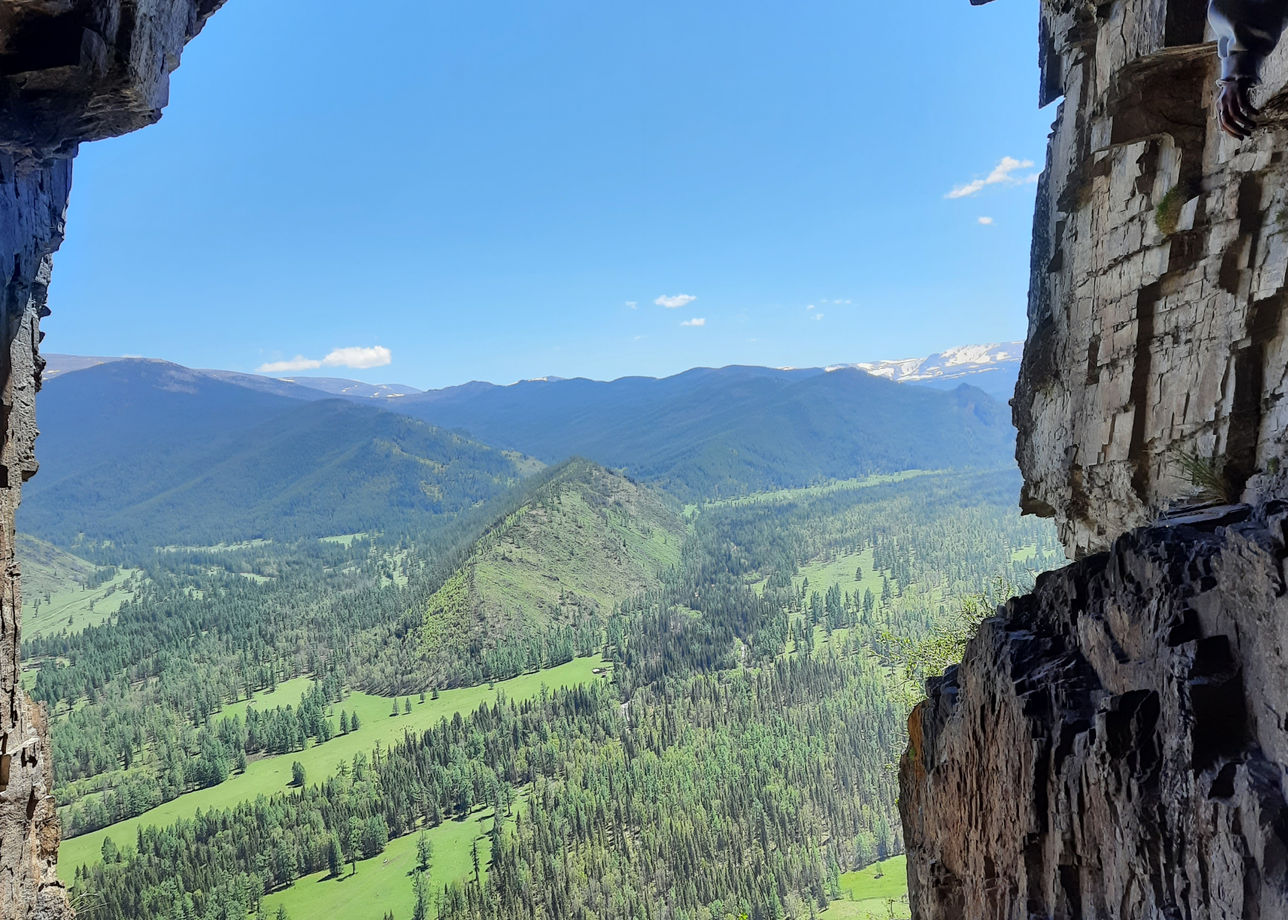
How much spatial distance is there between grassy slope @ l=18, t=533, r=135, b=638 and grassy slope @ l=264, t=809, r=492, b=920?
125194 mm

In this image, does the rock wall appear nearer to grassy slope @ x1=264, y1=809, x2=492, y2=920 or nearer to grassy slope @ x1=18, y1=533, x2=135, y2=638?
grassy slope @ x1=264, y1=809, x2=492, y2=920

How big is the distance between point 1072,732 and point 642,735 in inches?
3190

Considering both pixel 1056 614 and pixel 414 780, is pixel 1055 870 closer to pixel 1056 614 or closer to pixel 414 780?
pixel 1056 614

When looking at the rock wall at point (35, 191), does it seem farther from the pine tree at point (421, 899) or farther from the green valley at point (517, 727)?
the pine tree at point (421, 899)

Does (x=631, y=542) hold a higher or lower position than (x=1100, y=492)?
lower

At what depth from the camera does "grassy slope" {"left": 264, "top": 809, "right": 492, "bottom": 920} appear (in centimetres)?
6050

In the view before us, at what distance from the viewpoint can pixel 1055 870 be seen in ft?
25.8

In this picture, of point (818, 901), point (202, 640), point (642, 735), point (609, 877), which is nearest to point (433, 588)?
point (202, 640)

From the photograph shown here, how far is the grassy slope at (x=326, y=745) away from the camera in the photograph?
249 ft

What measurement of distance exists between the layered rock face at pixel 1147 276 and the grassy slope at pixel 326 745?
288ft

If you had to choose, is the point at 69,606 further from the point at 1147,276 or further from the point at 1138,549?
the point at 1138,549

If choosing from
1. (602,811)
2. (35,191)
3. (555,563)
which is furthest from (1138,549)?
(555,563)

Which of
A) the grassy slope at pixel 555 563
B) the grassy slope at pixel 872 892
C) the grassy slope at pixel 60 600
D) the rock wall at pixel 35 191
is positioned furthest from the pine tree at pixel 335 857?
the grassy slope at pixel 60 600

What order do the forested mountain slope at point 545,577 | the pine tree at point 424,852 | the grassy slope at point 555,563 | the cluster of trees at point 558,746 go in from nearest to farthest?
the cluster of trees at point 558,746 → the pine tree at point 424,852 → the forested mountain slope at point 545,577 → the grassy slope at point 555,563
